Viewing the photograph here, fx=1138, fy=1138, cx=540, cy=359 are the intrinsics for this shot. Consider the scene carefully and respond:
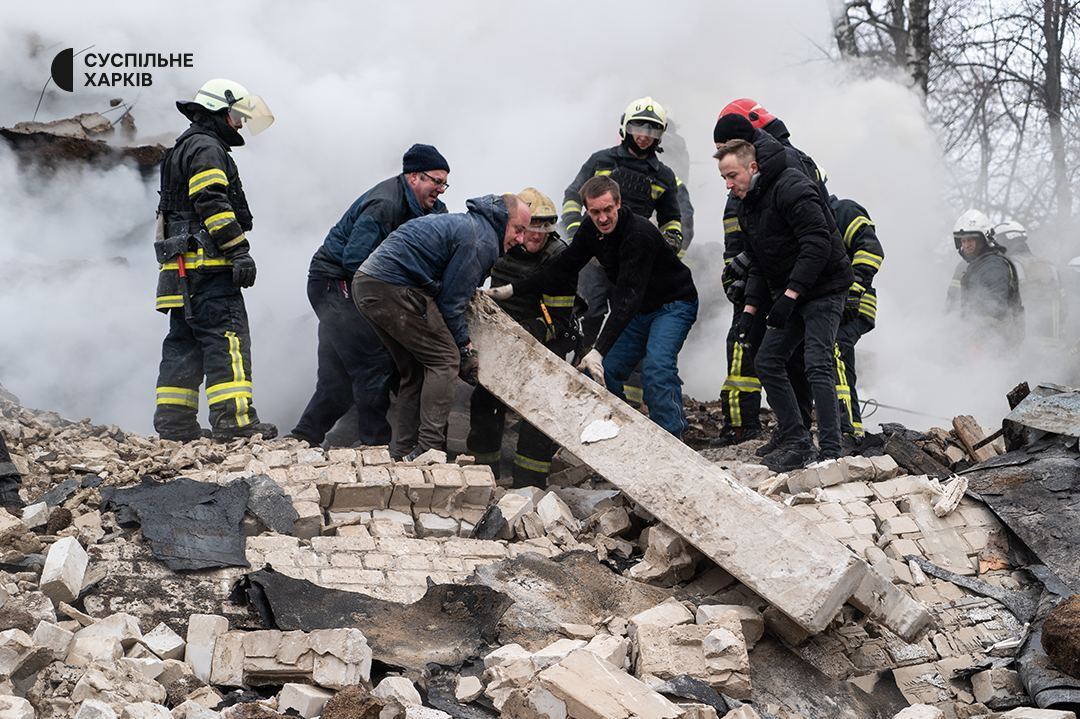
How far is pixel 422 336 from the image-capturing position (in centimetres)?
618

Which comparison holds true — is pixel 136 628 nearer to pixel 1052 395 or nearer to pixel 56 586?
pixel 56 586

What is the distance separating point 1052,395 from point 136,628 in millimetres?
5153

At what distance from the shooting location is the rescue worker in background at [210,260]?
7.01 meters

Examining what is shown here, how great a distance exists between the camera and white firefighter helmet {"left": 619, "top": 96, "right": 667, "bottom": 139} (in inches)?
317

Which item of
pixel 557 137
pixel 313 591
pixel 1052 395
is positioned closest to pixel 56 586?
pixel 313 591

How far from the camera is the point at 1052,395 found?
21.6 feet

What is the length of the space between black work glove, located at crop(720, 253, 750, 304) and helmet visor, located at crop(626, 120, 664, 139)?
1.14 metres

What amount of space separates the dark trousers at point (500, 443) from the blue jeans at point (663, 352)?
70 centimetres

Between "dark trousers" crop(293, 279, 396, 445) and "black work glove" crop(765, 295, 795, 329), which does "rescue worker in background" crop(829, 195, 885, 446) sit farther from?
"dark trousers" crop(293, 279, 396, 445)

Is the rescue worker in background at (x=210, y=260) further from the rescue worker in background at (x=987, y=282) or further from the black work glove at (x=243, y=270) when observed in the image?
the rescue worker in background at (x=987, y=282)

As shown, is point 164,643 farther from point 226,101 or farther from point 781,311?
point 226,101

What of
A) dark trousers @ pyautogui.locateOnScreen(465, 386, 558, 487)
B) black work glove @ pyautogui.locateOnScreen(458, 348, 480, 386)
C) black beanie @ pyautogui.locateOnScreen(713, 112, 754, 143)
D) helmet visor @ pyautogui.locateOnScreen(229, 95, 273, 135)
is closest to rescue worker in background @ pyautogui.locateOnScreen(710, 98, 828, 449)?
black beanie @ pyautogui.locateOnScreen(713, 112, 754, 143)

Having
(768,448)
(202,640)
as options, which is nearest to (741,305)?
(768,448)

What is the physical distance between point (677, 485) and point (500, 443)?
2.30 meters
